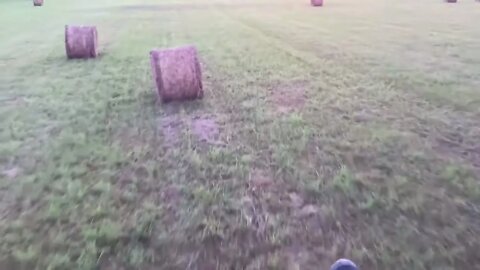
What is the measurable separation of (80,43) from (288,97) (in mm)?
3247

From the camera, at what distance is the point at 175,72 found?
3.89 meters

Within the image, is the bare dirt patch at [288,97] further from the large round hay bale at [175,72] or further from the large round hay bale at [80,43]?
the large round hay bale at [80,43]

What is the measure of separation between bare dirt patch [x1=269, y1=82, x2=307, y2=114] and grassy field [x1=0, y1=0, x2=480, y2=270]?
0.02 meters

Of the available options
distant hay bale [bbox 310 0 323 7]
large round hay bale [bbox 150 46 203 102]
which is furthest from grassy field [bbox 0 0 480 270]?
distant hay bale [bbox 310 0 323 7]

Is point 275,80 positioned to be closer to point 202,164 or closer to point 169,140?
point 169,140

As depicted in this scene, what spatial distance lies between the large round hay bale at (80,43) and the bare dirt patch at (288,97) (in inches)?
114

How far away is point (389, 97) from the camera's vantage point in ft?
12.8

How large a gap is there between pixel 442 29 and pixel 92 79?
5715 millimetres

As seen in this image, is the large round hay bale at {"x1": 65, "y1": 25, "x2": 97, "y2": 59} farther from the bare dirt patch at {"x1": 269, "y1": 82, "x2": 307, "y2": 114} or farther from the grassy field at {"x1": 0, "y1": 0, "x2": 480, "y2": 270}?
the bare dirt patch at {"x1": 269, "y1": 82, "x2": 307, "y2": 114}

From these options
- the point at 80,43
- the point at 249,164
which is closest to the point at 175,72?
the point at 249,164

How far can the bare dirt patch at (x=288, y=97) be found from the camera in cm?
369

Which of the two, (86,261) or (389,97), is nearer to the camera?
(86,261)

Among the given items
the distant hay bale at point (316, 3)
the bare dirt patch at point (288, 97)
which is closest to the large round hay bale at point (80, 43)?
the bare dirt patch at point (288, 97)

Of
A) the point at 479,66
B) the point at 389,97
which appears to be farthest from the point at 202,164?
the point at 479,66
